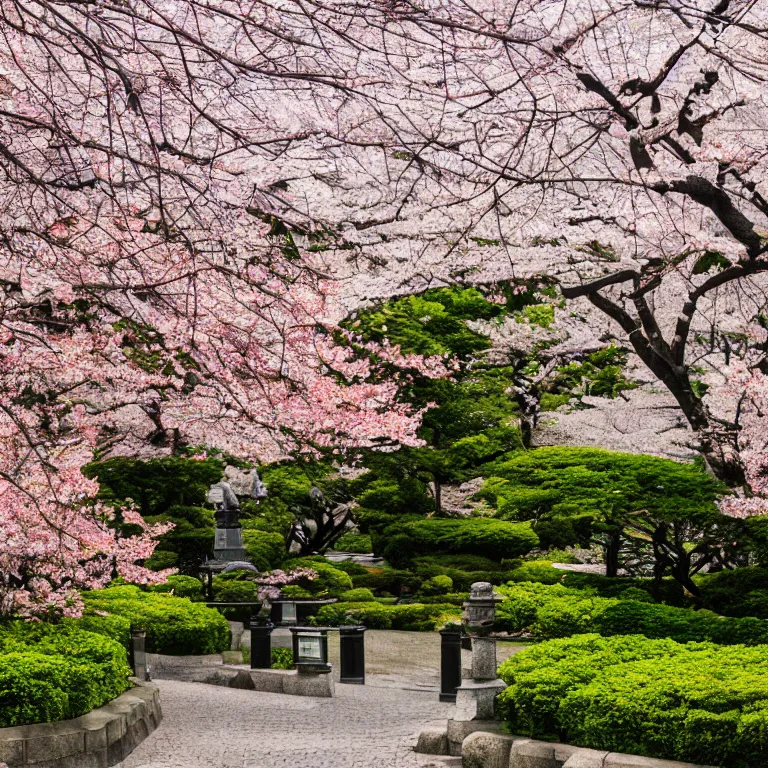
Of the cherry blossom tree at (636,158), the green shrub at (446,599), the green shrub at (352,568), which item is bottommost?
the green shrub at (446,599)

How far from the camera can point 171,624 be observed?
15461mm

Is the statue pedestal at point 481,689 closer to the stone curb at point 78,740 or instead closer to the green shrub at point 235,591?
the stone curb at point 78,740

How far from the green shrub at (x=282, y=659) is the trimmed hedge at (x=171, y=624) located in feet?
3.09

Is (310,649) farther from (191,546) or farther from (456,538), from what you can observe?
(456,538)

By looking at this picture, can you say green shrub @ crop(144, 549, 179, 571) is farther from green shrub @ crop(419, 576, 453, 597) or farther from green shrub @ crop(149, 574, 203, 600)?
green shrub @ crop(419, 576, 453, 597)

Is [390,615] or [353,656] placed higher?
[390,615]

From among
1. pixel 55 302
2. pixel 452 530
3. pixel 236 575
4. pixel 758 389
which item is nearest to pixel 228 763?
pixel 55 302

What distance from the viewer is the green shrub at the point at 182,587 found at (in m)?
20.1

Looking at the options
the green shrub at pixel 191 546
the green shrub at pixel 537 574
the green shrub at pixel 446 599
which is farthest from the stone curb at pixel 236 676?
the green shrub at pixel 537 574

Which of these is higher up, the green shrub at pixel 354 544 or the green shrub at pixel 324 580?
the green shrub at pixel 354 544

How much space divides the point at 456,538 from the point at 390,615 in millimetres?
4842

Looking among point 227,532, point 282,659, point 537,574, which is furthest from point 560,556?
point 282,659

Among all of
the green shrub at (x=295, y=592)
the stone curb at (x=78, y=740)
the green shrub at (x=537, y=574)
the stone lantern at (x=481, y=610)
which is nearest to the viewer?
the stone curb at (x=78, y=740)

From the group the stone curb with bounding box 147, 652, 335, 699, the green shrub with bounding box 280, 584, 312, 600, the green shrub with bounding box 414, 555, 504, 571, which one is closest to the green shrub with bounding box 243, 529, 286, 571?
the green shrub with bounding box 280, 584, 312, 600
